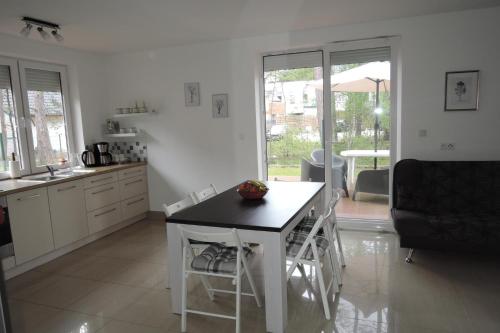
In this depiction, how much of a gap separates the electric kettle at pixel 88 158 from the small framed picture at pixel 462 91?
412 centimetres

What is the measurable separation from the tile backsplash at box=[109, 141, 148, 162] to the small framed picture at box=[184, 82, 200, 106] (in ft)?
3.03

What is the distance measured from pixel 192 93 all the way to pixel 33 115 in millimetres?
1839

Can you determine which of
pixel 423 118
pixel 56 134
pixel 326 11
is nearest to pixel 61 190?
pixel 56 134

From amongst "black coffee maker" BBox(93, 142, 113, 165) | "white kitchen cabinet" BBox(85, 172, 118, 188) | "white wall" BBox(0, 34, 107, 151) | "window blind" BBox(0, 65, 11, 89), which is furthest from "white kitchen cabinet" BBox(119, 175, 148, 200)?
"window blind" BBox(0, 65, 11, 89)

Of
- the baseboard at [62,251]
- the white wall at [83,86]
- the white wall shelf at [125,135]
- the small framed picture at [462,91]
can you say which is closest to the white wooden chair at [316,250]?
the small framed picture at [462,91]

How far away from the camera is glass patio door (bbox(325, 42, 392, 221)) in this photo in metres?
3.95

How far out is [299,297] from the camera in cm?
266

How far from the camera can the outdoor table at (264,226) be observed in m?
2.10

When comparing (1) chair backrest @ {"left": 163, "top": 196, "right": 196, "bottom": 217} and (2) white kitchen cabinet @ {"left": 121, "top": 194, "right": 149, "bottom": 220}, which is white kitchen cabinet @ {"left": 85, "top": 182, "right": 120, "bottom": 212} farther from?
(1) chair backrest @ {"left": 163, "top": 196, "right": 196, "bottom": 217}

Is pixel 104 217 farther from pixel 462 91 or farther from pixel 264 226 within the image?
pixel 462 91

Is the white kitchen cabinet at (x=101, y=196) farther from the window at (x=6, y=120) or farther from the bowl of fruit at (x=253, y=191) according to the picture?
the bowl of fruit at (x=253, y=191)

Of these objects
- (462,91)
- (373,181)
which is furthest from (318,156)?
(462,91)

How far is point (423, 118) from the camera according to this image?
3.71 m

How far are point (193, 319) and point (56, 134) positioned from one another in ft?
10.4
